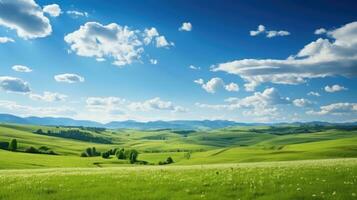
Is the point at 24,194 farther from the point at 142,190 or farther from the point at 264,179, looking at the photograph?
the point at 264,179

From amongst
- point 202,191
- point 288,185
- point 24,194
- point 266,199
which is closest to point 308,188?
point 288,185

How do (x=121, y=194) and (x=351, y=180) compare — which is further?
(x=351, y=180)

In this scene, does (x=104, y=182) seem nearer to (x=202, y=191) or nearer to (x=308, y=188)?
(x=202, y=191)

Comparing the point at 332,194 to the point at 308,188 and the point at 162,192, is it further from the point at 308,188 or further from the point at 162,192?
the point at 162,192

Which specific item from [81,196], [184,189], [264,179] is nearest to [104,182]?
[81,196]

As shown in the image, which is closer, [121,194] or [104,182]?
[121,194]

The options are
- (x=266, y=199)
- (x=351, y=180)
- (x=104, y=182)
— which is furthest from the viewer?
(x=104, y=182)

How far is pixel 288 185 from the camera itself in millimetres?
20922

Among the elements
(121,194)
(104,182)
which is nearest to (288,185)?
(121,194)

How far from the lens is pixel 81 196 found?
2005cm

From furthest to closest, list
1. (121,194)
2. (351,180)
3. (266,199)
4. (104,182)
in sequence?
(104,182) → (351,180) → (121,194) → (266,199)

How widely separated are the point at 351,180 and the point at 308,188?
367cm

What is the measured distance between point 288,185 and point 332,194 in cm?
286

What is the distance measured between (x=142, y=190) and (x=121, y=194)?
1.38m
